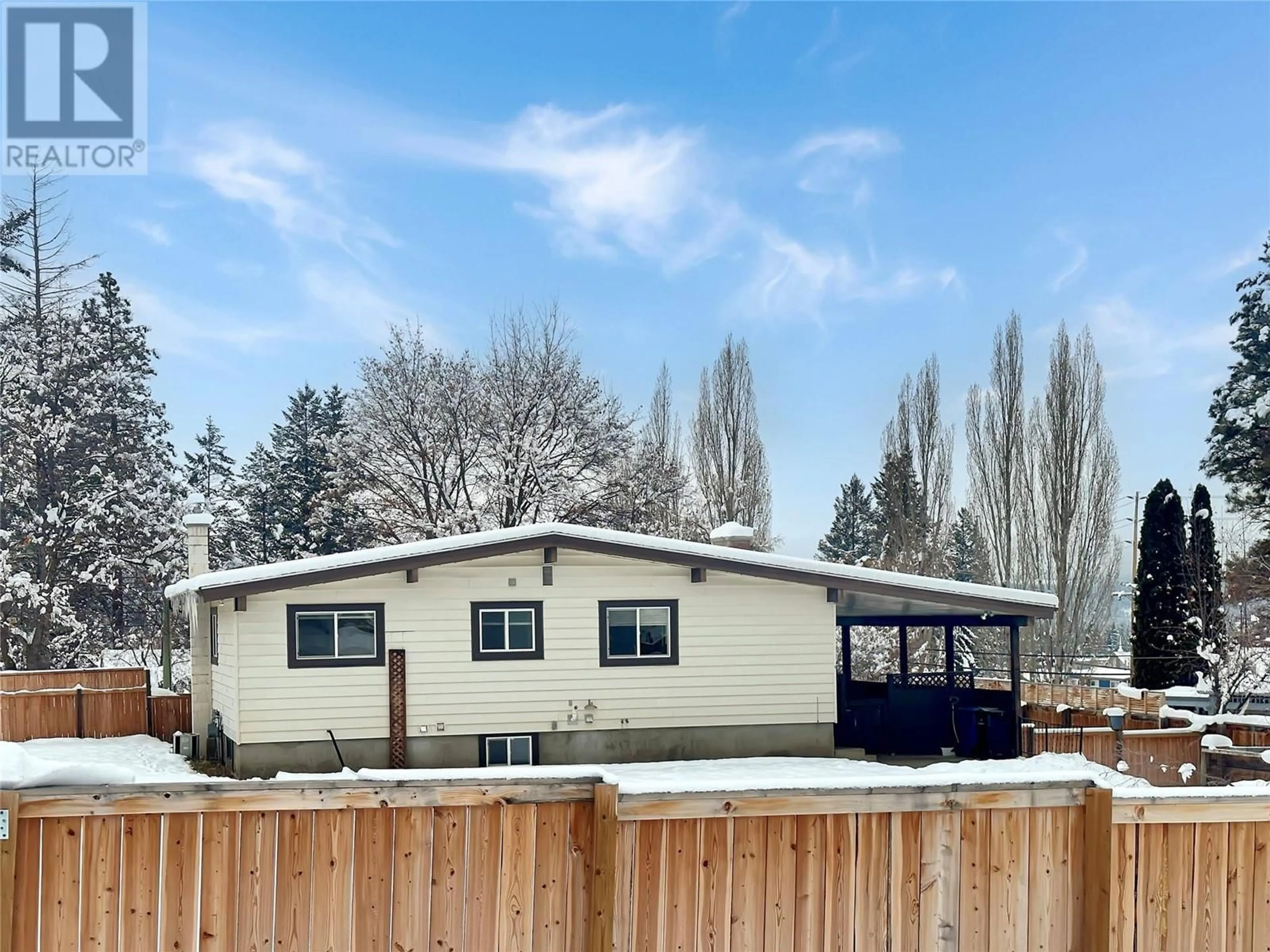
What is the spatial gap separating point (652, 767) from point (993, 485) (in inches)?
944

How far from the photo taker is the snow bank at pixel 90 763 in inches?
148

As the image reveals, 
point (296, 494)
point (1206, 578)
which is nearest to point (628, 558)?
point (1206, 578)

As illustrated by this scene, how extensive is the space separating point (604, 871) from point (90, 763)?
8.42ft

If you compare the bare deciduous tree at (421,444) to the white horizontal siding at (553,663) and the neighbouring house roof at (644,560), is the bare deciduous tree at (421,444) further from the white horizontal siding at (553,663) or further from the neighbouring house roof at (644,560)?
the white horizontal siding at (553,663)

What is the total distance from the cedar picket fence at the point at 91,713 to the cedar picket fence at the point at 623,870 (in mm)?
16013

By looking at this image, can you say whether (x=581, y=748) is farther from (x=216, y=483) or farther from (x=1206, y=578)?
(x=216, y=483)

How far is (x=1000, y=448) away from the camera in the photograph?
33.1m

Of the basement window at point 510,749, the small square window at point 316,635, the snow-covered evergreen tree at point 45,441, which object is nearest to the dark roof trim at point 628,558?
the small square window at point 316,635

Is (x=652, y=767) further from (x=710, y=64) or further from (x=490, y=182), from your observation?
(x=490, y=182)

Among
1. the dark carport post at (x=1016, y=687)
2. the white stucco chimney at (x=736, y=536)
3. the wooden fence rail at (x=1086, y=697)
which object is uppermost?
the white stucco chimney at (x=736, y=536)

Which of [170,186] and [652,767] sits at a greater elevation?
[170,186]

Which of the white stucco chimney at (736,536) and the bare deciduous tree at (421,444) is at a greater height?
the bare deciduous tree at (421,444)

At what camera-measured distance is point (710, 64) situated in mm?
19641

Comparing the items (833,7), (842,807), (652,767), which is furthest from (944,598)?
(842,807)
